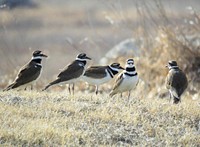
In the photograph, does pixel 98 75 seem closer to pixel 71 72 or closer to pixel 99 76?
pixel 99 76

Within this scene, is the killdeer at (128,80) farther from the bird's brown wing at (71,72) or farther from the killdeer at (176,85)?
the bird's brown wing at (71,72)

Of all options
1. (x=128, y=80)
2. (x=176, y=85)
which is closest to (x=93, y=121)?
(x=128, y=80)

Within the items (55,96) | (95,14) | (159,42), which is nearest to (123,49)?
(159,42)

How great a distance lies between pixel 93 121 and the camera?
11492 millimetres

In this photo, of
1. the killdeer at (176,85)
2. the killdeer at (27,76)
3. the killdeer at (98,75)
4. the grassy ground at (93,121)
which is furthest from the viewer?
the killdeer at (98,75)

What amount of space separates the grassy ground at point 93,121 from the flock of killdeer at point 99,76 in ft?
2.65

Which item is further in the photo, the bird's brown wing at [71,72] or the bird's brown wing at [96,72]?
the bird's brown wing at [96,72]

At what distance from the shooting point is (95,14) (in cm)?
3694

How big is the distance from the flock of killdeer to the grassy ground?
808mm

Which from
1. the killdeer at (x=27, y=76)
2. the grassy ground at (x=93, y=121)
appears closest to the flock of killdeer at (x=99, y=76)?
the killdeer at (x=27, y=76)

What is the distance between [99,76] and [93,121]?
10.5 ft

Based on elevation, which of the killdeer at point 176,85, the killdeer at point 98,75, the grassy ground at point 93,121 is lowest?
the grassy ground at point 93,121

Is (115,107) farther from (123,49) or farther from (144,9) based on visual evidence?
(123,49)

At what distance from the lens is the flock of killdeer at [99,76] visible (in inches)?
546
